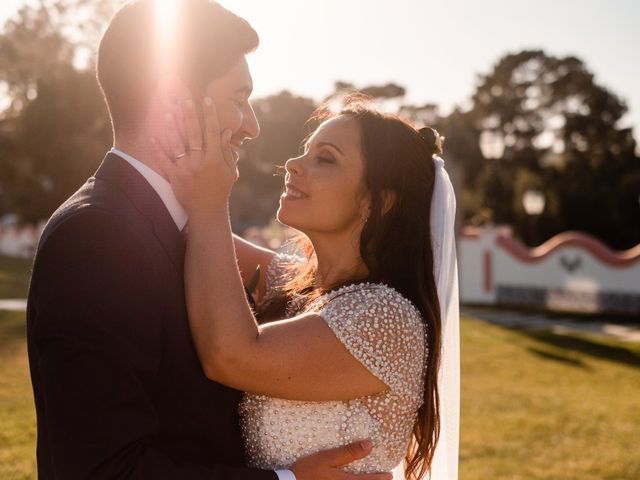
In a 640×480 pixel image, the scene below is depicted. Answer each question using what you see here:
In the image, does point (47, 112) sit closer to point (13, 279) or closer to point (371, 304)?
point (13, 279)

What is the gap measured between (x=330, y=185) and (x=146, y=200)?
960mm

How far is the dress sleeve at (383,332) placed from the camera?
259cm

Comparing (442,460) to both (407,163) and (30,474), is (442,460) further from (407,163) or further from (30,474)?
(30,474)

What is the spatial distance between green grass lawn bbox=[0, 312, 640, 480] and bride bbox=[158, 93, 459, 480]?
4.11 metres

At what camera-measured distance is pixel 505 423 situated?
8922mm

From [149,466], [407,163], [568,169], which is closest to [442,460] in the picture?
[407,163]

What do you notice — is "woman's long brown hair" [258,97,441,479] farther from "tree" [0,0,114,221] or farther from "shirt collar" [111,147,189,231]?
"tree" [0,0,114,221]

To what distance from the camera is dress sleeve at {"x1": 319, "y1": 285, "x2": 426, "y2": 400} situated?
259 centimetres

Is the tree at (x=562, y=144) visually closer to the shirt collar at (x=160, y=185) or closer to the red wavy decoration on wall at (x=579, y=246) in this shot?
the red wavy decoration on wall at (x=579, y=246)

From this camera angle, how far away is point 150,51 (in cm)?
230

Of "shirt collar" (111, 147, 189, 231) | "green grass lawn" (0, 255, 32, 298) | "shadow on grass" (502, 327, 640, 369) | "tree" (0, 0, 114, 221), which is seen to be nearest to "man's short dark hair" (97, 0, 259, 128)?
"shirt collar" (111, 147, 189, 231)

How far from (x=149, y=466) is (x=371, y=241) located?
140cm

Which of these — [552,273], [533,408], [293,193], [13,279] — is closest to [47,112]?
[13,279]

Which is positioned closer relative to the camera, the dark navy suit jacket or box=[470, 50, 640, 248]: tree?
the dark navy suit jacket
